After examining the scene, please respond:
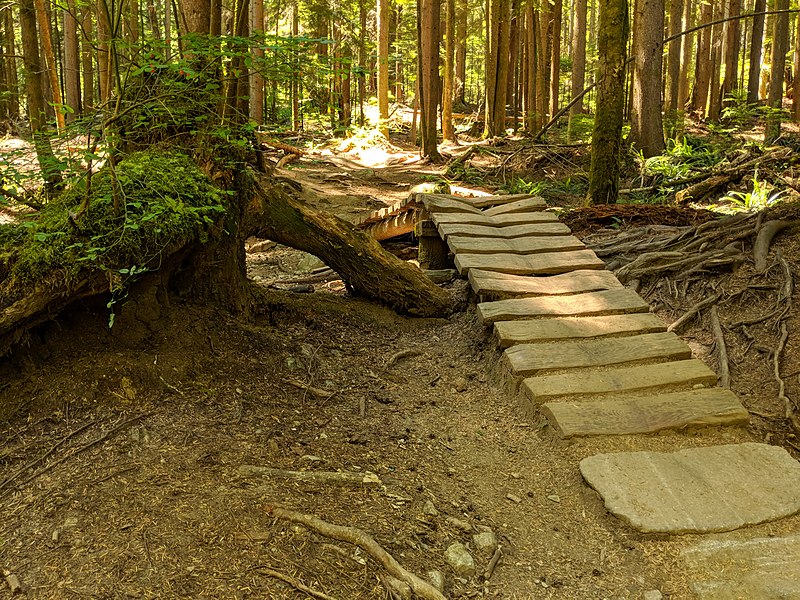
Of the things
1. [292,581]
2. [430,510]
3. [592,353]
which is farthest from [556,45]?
[292,581]

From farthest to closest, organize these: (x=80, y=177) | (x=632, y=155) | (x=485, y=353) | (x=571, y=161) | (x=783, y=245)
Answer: (x=571, y=161), (x=632, y=155), (x=783, y=245), (x=485, y=353), (x=80, y=177)

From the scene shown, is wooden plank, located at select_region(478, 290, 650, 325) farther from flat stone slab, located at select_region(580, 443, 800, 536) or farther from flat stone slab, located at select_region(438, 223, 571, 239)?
flat stone slab, located at select_region(580, 443, 800, 536)

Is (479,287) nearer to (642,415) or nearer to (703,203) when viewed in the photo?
(642,415)

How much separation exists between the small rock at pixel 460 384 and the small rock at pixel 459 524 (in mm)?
1569

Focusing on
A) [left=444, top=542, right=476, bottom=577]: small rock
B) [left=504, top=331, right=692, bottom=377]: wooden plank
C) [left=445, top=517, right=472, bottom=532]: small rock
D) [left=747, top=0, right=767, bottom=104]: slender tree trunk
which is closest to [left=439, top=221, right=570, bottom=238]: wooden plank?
[left=504, top=331, right=692, bottom=377]: wooden plank

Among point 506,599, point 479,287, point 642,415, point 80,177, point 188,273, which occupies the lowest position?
point 506,599

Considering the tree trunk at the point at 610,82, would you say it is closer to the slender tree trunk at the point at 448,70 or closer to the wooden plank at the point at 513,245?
the wooden plank at the point at 513,245

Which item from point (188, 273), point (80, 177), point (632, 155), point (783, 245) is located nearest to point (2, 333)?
point (80, 177)

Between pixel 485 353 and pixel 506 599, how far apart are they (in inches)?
96.7

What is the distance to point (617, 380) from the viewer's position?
3996mm

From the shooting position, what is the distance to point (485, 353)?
16.1 feet

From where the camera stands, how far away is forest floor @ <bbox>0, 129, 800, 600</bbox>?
2396 millimetres

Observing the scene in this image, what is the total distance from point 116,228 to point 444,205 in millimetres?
4154

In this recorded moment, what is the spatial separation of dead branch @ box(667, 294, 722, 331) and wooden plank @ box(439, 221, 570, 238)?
136cm
